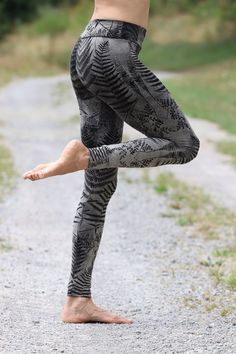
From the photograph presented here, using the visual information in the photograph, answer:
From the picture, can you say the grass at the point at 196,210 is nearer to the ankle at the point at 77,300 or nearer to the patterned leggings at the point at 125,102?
the ankle at the point at 77,300

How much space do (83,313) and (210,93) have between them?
21602 mm

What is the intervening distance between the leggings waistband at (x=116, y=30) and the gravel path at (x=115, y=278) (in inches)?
51.0

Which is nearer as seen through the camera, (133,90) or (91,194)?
(133,90)

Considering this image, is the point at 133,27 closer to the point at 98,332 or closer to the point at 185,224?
the point at 98,332

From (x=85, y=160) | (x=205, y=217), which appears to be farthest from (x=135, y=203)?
(x=85, y=160)

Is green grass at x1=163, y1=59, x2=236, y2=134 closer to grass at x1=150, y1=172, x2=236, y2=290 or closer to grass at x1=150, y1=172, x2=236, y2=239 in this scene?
grass at x1=150, y1=172, x2=236, y2=239

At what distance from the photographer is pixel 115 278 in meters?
5.68

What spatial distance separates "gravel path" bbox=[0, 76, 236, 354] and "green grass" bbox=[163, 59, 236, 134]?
829 cm

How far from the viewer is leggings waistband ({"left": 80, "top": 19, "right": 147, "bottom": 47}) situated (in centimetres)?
392

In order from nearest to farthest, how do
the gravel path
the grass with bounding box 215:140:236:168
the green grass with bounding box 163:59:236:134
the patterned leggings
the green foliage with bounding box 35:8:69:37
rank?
the patterned leggings
the gravel path
the grass with bounding box 215:140:236:168
the green grass with bounding box 163:59:236:134
the green foliage with bounding box 35:8:69:37

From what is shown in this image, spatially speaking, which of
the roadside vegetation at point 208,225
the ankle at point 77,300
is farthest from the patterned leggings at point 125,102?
the roadside vegetation at point 208,225

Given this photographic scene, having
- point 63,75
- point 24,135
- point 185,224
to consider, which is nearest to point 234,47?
point 63,75

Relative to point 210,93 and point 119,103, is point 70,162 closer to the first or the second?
point 119,103

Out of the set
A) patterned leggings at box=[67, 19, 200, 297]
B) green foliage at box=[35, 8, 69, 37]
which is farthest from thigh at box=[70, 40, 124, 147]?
green foliage at box=[35, 8, 69, 37]
